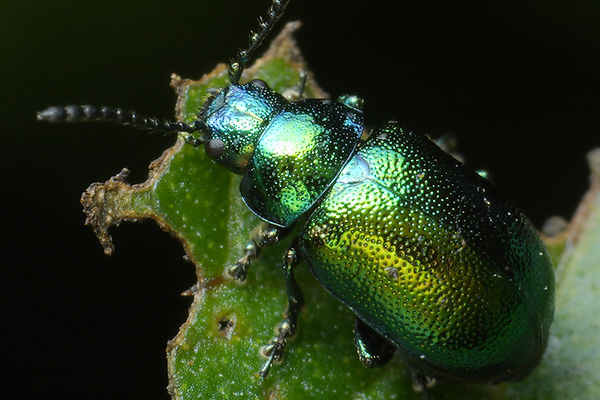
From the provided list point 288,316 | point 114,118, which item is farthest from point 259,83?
point 288,316

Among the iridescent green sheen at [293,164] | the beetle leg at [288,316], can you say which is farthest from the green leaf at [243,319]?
the iridescent green sheen at [293,164]

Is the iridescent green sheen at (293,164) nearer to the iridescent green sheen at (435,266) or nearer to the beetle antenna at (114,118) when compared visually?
the iridescent green sheen at (435,266)

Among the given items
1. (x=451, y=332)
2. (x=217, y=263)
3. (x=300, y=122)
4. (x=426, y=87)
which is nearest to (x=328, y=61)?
(x=426, y=87)

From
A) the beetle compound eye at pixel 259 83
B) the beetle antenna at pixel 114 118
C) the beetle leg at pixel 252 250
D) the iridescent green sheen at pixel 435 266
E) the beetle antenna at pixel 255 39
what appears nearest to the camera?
the beetle antenna at pixel 114 118

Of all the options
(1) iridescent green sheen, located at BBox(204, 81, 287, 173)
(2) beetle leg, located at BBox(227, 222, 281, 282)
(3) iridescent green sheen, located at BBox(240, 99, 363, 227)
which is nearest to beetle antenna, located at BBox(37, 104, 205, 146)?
(1) iridescent green sheen, located at BBox(204, 81, 287, 173)

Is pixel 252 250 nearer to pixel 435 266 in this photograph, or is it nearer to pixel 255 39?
pixel 435 266

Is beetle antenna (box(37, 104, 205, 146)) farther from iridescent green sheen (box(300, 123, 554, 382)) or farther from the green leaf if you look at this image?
iridescent green sheen (box(300, 123, 554, 382))

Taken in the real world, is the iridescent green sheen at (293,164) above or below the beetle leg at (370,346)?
above
